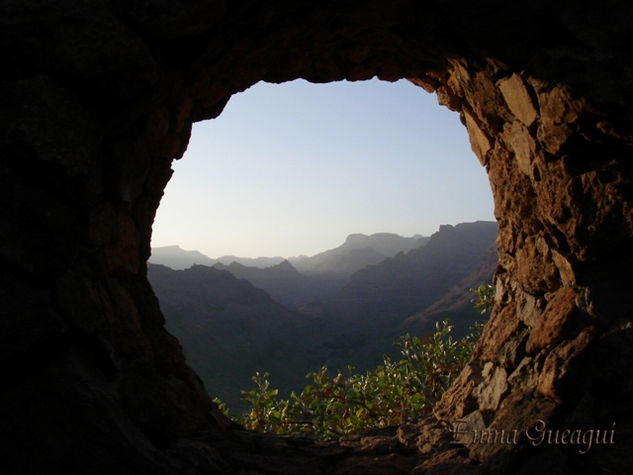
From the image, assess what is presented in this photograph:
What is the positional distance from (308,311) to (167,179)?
194 feet

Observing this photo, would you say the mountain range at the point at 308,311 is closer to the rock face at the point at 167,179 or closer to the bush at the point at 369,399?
the bush at the point at 369,399

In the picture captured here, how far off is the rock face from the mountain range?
2925 cm

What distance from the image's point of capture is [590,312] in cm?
323

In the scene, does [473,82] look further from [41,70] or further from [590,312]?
[41,70]

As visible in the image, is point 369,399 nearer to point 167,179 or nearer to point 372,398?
point 372,398

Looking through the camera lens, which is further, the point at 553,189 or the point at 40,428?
the point at 553,189

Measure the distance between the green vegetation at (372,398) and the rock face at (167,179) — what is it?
3.16m

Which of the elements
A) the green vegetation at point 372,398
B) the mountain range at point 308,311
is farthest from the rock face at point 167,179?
the mountain range at point 308,311

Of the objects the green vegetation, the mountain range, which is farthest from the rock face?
the mountain range

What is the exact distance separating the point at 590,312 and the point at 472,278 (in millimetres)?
51960

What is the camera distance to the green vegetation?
291 inches

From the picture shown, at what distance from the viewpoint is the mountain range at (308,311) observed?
42.2 meters

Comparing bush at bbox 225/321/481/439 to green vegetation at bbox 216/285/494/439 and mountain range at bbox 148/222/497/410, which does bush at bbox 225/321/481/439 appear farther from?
mountain range at bbox 148/222/497/410

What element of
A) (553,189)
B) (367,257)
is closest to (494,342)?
(553,189)
